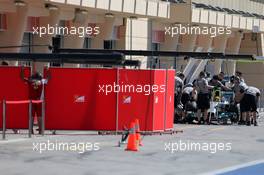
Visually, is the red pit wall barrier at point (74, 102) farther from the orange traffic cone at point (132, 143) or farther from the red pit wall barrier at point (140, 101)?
the orange traffic cone at point (132, 143)

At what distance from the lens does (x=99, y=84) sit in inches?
A: 784

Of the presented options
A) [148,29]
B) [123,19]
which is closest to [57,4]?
[123,19]

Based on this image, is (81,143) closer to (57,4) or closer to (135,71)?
(135,71)

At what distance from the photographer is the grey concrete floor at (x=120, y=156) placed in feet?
43.4

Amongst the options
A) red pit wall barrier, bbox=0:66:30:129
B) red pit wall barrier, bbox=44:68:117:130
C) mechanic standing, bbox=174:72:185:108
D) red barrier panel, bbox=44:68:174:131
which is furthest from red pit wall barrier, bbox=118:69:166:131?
mechanic standing, bbox=174:72:185:108

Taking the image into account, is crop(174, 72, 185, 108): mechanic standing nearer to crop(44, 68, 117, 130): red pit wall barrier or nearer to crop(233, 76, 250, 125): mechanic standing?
crop(233, 76, 250, 125): mechanic standing

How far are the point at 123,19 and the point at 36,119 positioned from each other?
1559 centimetres

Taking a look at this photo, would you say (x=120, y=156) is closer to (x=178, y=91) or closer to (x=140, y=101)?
(x=140, y=101)

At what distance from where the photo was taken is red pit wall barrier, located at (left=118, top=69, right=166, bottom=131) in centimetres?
1992

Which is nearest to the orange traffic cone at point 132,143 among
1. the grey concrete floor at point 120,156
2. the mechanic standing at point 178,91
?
the grey concrete floor at point 120,156

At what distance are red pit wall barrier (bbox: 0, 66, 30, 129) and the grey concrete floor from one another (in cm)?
52

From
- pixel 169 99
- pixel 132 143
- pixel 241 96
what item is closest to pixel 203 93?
pixel 241 96

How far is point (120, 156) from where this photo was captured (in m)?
15.1

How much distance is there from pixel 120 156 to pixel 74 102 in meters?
5.09
